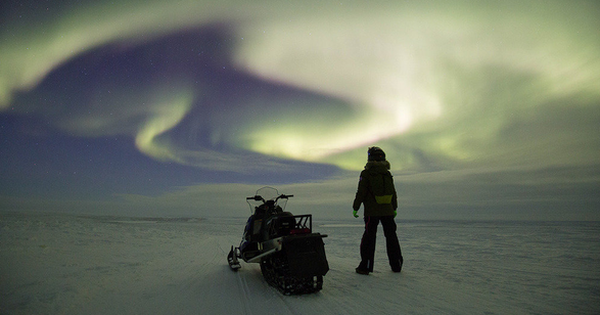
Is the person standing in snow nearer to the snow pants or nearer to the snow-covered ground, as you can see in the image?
the snow pants

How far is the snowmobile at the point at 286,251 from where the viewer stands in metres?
4.09

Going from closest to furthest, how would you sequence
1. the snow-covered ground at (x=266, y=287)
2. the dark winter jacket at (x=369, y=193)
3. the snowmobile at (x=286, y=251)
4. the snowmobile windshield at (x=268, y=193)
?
the snow-covered ground at (x=266, y=287) → the snowmobile at (x=286, y=251) → the dark winter jacket at (x=369, y=193) → the snowmobile windshield at (x=268, y=193)

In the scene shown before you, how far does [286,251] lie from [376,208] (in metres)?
2.31

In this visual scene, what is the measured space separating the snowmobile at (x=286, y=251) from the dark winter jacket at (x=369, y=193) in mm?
1444

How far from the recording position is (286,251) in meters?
4.18

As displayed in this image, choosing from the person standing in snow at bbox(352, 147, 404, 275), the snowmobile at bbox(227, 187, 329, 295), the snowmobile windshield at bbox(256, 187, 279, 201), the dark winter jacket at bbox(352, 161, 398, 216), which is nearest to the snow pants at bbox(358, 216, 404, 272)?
the person standing in snow at bbox(352, 147, 404, 275)

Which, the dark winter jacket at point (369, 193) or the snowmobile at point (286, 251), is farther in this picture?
the dark winter jacket at point (369, 193)

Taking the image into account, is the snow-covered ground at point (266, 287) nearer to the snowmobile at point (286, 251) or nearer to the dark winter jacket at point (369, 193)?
the snowmobile at point (286, 251)

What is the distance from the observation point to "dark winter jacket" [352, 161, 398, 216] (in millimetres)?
5637

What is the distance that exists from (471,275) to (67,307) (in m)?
6.65

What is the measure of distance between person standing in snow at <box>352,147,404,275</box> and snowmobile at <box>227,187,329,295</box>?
53.5 inches

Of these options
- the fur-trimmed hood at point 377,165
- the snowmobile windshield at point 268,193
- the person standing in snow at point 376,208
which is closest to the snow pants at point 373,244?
the person standing in snow at point 376,208

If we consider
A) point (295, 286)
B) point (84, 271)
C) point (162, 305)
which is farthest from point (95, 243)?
point (295, 286)

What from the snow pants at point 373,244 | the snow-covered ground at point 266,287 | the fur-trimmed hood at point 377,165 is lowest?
the snow-covered ground at point 266,287
